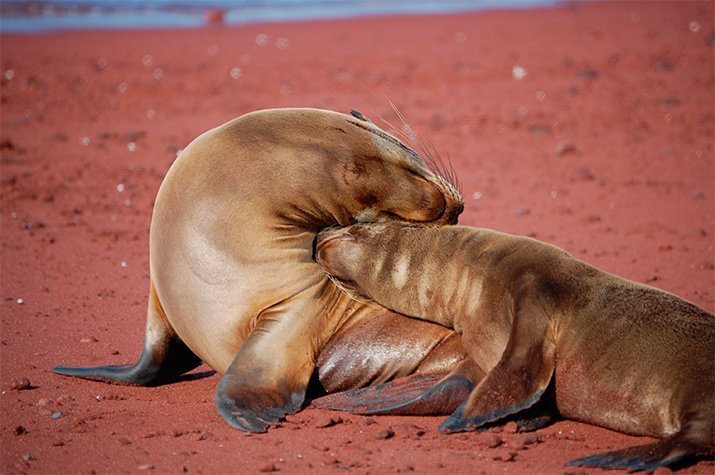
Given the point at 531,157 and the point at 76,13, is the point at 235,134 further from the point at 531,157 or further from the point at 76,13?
the point at 76,13

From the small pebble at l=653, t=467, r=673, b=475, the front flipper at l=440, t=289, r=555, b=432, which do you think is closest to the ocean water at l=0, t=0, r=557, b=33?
the front flipper at l=440, t=289, r=555, b=432

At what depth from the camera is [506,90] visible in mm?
13086

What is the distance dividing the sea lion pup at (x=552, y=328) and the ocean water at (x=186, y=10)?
16.2 m

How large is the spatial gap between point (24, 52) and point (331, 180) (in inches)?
521

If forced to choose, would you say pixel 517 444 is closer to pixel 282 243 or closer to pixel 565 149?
pixel 282 243

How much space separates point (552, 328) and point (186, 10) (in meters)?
21.2

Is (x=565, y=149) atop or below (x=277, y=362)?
below

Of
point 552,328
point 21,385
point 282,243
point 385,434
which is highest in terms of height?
point 282,243

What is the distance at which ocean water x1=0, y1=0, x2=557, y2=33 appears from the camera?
68.4 feet

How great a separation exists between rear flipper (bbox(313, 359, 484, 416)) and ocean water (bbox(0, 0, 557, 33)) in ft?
53.7

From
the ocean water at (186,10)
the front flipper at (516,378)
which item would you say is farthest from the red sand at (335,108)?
the ocean water at (186,10)

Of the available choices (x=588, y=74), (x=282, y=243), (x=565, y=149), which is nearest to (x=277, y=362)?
(x=282, y=243)

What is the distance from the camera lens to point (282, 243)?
452cm

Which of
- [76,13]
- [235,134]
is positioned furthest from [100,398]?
[76,13]
